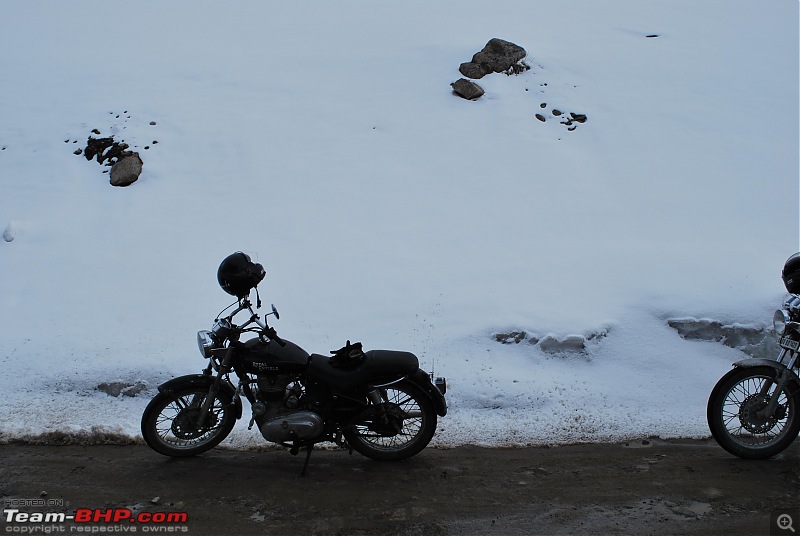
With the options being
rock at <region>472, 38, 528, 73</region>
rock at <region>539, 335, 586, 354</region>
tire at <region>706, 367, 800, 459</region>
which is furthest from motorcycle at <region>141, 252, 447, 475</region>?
rock at <region>472, 38, 528, 73</region>

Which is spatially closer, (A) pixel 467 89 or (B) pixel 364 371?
(B) pixel 364 371

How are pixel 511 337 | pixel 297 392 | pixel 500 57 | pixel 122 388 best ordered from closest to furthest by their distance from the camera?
pixel 297 392, pixel 122 388, pixel 511 337, pixel 500 57

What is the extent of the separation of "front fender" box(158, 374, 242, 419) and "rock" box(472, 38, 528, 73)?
8.00 metres

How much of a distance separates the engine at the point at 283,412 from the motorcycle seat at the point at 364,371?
0.68ft

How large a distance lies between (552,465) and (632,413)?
1151mm

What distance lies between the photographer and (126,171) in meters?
8.62

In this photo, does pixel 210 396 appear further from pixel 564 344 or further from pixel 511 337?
pixel 564 344

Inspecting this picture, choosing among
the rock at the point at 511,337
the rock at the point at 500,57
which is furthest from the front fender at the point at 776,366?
the rock at the point at 500,57

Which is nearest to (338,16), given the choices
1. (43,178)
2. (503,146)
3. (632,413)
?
(503,146)

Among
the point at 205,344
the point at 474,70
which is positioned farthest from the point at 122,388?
the point at 474,70

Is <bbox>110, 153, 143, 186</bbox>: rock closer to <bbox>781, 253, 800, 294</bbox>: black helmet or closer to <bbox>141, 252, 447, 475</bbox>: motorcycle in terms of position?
<bbox>141, 252, 447, 475</bbox>: motorcycle

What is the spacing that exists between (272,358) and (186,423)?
0.90 metres

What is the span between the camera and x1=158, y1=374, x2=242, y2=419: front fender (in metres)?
4.83

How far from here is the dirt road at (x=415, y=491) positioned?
13.5 ft
